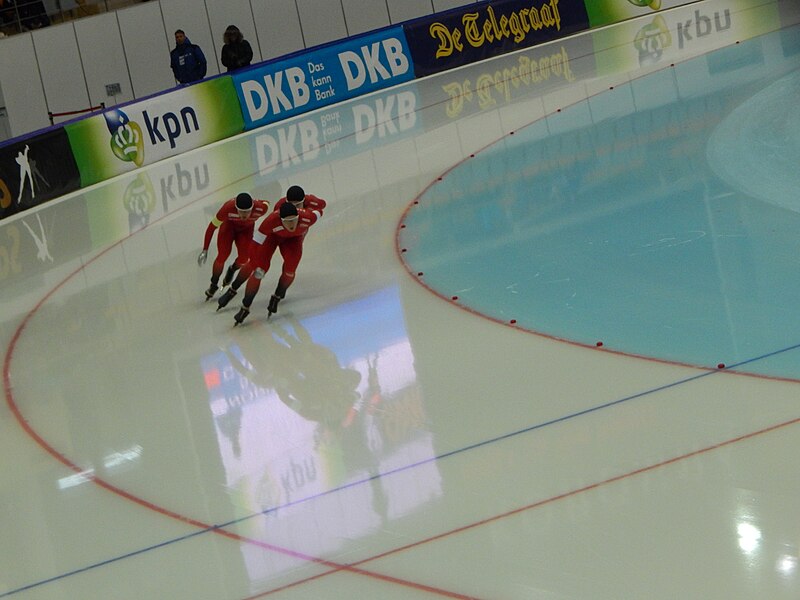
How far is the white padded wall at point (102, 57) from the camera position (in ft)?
69.7

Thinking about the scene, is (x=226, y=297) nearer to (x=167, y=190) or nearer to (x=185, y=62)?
(x=167, y=190)

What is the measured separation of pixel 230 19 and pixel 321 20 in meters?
1.90

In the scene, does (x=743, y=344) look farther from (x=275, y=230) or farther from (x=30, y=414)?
(x=30, y=414)

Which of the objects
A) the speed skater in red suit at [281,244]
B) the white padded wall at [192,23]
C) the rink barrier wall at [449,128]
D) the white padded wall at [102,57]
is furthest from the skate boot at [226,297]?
the white padded wall at [192,23]

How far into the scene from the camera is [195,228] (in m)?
11.5

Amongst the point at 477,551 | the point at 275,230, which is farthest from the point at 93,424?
the point at 477,551

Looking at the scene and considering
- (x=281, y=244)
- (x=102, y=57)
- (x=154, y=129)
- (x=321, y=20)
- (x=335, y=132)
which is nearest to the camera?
(x=281, y=244)

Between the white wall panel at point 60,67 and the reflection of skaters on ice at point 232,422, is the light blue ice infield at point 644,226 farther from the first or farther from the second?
the white wall panel at point 60,67

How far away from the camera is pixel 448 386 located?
622cm

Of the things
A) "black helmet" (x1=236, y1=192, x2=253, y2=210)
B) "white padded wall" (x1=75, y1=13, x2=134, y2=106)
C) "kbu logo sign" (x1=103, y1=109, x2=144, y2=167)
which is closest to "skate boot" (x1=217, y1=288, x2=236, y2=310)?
"black helmet" (x1=236, y1=192, x2=253, y2=210)

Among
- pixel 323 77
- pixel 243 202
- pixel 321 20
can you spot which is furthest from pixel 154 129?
pixel 243 202

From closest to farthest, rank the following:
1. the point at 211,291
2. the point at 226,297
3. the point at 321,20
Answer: the point at 226,297
the point at 211,291
the point at 321,20

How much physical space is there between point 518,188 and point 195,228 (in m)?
3.35

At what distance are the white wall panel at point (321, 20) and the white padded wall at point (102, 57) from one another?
3674 millimetres
